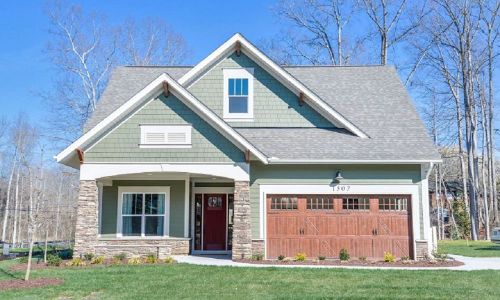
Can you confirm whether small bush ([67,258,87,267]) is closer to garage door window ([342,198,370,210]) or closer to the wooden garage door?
the wooden garage door

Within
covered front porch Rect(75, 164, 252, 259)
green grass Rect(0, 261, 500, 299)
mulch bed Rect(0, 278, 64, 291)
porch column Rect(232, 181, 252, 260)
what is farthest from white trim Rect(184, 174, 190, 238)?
mulch bed Rect(0, 278, 64, 291)

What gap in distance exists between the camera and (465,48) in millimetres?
32688

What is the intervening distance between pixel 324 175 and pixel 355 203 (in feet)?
4.42

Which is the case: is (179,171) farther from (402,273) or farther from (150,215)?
(402,273)

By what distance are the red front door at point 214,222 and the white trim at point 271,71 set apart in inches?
165

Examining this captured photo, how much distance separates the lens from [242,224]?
1441cm

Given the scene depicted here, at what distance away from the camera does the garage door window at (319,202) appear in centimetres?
1550

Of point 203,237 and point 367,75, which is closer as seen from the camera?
point 203,237

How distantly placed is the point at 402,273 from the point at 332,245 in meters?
3.68

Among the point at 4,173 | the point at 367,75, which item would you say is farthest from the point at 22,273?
the point at 4,173

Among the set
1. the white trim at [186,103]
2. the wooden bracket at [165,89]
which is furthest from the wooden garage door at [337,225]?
the wooden bracket at [165,89]

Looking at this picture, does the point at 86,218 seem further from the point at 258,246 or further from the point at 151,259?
the point at 258,246

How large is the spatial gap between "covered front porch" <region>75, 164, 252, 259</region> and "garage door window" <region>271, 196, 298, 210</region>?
4.30 feet

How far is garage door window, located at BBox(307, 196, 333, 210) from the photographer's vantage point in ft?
50.9
